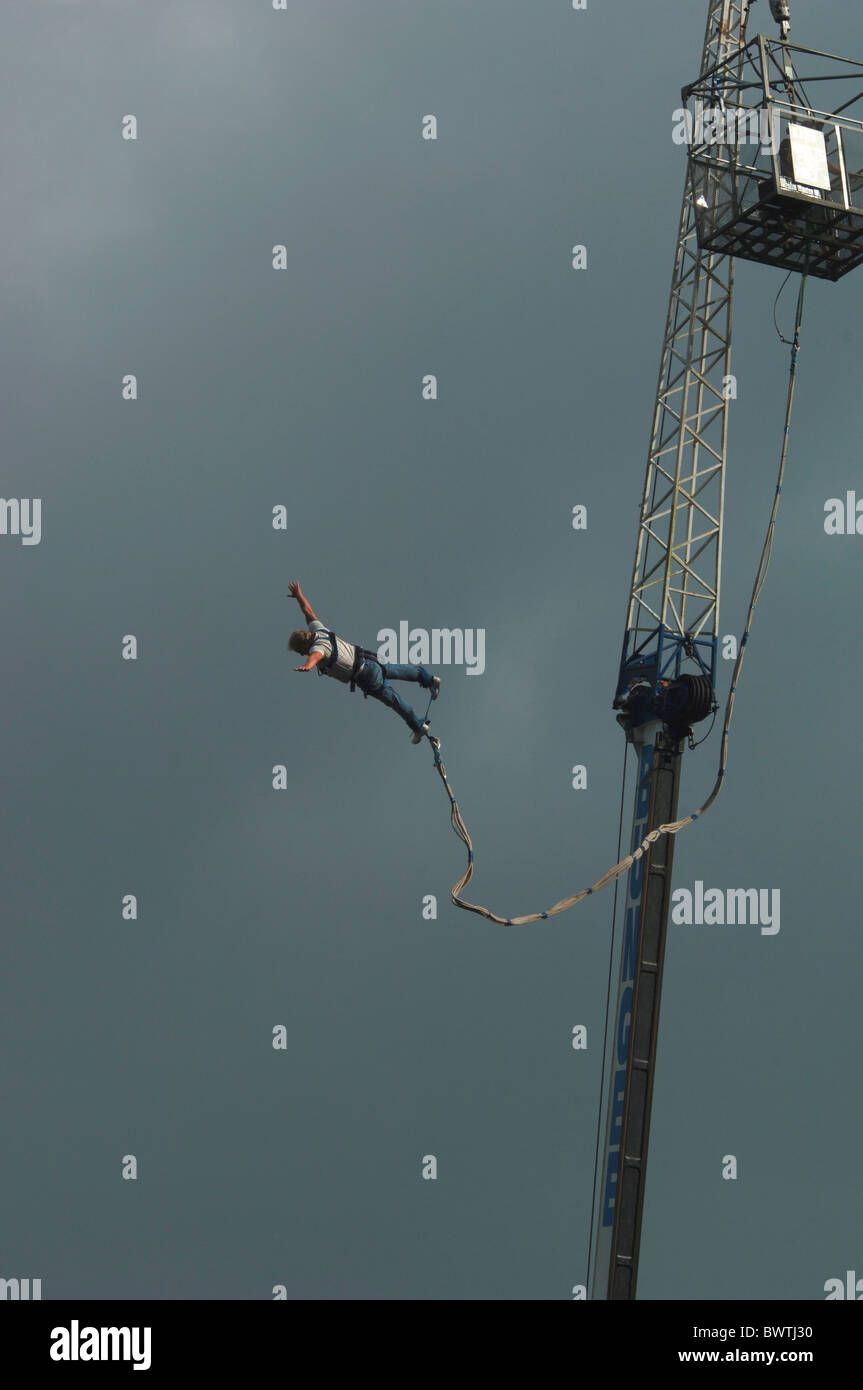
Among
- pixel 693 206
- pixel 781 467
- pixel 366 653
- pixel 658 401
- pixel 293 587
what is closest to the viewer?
pixel 293 587

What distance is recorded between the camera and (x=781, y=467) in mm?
40500

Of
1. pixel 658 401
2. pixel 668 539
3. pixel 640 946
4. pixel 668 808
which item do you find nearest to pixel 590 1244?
pixel 640 946

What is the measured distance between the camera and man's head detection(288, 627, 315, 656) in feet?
89.0

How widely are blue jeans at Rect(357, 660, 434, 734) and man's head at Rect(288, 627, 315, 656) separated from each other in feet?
3.87

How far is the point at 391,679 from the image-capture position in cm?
2947

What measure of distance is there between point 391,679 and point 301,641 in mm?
2684

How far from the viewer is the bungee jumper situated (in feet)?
89.0

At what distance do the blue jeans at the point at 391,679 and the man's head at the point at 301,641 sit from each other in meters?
1.18

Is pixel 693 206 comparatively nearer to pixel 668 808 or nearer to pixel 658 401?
pixel 658 401

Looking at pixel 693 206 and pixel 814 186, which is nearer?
pixel 814 186

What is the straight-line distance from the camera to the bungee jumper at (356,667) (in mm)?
27125

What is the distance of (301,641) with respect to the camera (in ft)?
89.3

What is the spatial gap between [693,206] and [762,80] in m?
3.83

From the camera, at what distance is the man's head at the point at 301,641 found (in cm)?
2712
